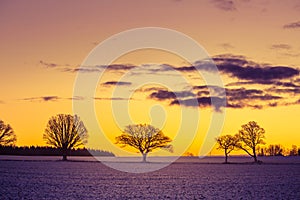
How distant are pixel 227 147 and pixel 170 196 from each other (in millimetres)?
115053

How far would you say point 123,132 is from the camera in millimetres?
144375

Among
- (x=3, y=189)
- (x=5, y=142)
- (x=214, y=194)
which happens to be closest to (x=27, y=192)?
(x=3, y=189)

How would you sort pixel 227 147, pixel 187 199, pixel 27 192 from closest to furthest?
pixel 187 199
pixel 27 192
pixel 227 147

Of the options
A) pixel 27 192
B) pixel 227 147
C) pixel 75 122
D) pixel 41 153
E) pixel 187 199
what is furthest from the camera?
pixel 41 153

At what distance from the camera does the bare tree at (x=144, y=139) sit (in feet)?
458

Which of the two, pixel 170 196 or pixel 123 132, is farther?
pixel 123 132

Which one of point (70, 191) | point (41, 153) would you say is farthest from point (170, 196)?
point (41, 153)

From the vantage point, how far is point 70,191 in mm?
37438

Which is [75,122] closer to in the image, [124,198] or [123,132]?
[123,132]

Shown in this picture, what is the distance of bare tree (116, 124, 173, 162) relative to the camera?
13950 cm

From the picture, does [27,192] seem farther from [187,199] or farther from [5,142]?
[5,142]

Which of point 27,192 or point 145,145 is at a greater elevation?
point 145,145

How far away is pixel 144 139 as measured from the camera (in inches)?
5556

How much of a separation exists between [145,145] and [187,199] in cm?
10681
